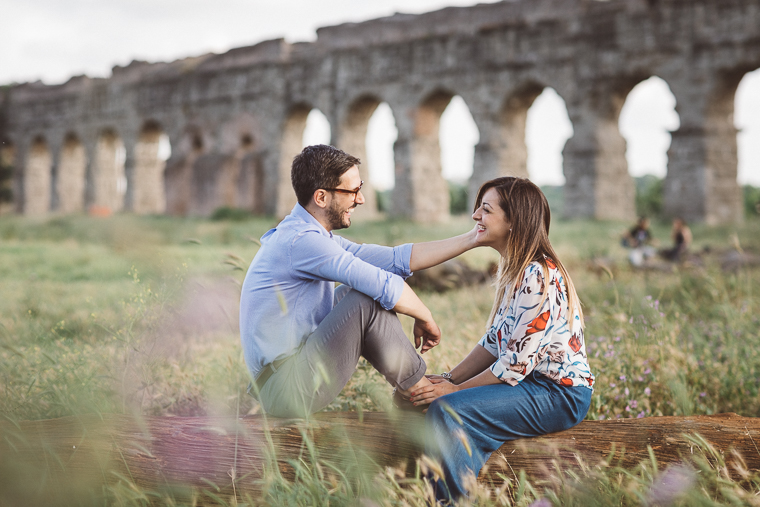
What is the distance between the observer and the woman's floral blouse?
274 centimetres

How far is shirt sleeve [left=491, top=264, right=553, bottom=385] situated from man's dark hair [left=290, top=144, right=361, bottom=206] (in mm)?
975

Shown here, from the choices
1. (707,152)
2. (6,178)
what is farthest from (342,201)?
(6,178)

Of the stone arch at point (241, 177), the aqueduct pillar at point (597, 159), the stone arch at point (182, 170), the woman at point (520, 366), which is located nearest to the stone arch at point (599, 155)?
the aqueduct pillar at point (597, 159)

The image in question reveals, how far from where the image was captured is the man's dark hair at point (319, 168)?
307cm

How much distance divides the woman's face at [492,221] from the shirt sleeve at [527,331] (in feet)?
0.93

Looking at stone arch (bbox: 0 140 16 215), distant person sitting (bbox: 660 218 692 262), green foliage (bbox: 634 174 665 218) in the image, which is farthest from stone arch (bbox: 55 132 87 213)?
green foliage (bbox: 634 174 665 218)

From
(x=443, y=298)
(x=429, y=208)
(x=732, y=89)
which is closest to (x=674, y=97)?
(x=732, y=89)

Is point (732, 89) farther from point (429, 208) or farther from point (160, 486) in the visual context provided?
point (160, 486)

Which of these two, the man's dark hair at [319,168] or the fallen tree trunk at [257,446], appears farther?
the man's dark hair at [319,168]

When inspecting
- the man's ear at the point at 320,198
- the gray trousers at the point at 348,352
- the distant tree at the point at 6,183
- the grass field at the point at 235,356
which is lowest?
the grass field at the point at 235,356

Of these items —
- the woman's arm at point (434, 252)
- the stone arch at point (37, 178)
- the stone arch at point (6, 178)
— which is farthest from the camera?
the stone arch at point (6, 178)

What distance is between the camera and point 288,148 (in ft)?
77.9

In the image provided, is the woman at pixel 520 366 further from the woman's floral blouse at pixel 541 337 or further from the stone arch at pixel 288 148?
the stone arch at pixel 288 148

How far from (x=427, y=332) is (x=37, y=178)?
34992mm
